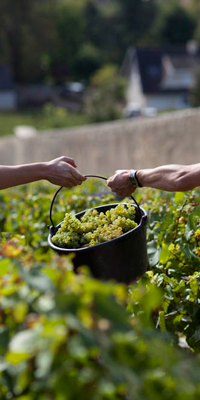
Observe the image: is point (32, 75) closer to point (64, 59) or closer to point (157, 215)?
point (64, 59)

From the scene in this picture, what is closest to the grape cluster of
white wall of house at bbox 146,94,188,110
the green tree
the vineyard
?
the vineyard

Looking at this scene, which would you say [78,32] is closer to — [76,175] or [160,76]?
[160,76]

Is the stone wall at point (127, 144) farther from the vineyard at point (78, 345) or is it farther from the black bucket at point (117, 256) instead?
the vineyard at point (78, 345)

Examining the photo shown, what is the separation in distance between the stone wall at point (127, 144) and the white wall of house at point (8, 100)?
5078 centimetres

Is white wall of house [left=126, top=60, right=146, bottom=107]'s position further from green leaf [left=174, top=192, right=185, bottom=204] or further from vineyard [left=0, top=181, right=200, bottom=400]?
vineyard [left=0, top=181, right=200, bottom=400]

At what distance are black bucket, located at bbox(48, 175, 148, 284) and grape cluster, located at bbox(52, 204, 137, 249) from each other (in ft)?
0.17

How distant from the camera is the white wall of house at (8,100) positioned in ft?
215

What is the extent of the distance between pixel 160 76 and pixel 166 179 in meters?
65.1

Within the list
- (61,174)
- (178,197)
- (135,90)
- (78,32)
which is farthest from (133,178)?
(78,32)

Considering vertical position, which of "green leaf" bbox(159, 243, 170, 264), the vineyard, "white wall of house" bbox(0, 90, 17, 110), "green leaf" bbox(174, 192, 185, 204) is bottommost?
"white wall of house" bbox(0, 90, 17, 110)

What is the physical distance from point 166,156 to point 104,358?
9.16 m

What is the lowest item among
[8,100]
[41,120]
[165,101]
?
[8,100]

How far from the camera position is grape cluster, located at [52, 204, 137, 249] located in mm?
2496

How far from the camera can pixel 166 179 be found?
2.77 metres
